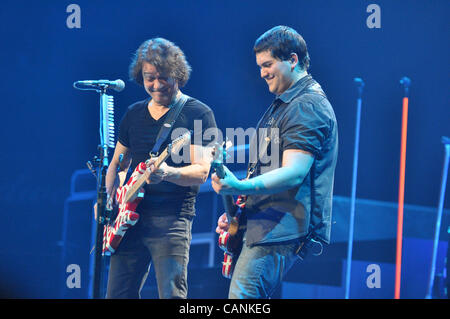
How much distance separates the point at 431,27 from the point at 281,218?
372 centimetres

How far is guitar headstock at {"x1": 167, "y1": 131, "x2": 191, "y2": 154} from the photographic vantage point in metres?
3.09

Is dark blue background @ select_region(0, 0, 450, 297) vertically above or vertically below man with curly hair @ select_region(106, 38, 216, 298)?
above

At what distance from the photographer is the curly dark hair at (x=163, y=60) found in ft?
10.8

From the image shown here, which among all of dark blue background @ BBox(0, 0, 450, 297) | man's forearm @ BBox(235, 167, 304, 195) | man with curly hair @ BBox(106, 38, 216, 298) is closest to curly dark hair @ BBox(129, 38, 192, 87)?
man with curly hair @ BBox(106, 38, 216, 298)

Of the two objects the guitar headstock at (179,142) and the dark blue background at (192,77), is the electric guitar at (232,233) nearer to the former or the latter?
the guitar headstock at (179,142)

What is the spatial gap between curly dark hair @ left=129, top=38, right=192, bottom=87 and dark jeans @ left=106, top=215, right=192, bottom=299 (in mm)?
883

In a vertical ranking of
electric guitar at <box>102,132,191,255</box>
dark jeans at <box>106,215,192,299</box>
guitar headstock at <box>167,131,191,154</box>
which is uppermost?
guitar headstock at <box>167,131,191,154</box>

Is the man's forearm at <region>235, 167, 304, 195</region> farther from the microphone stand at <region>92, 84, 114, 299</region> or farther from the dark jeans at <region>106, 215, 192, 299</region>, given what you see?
the microphone stand at <region>92, 84, 114, 299</region>

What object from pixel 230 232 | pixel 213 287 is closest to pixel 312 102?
pixel 230 232

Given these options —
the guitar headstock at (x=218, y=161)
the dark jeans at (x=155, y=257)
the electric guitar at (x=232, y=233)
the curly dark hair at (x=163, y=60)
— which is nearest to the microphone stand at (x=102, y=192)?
the dark jeans at (x=155, y=257)

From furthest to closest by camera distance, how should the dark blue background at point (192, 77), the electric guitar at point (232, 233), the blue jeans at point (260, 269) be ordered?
the dark blue background at point (192, 77) < the electric guitar at point (232, 233) < the blue jeans at point (260, 269)

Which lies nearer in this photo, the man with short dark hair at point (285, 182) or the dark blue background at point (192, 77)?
the man with short dark hair at point (285, 182)

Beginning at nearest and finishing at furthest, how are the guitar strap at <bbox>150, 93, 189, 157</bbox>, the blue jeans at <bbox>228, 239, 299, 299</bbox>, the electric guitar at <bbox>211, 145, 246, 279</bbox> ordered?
the blue jeans at <bbox>228, 239, 299, 299</bbox> < the electric guitar at <bbox>211, 145, 246, 279</bbox> < the guitar strap at <bbox>150, 93, 189, 157</bbox>

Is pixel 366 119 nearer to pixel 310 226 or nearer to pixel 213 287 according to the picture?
pixel 213 287
